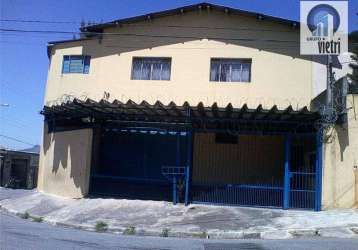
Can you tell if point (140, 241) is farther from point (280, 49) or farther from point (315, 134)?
point (280, 49)

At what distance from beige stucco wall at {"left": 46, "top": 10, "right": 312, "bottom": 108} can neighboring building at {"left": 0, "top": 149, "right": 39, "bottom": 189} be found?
16792 millimetres

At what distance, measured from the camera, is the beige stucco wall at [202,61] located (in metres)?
20.0

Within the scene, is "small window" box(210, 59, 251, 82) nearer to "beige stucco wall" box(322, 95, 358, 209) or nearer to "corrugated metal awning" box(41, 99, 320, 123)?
"corrugated metal awning" box(41, 99, 320, 123)

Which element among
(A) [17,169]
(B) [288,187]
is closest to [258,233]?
(B) [288,187]

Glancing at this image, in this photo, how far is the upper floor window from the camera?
2150 centimetres

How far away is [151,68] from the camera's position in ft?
68.2

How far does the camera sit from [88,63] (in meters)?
21.5

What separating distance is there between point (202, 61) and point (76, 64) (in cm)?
539

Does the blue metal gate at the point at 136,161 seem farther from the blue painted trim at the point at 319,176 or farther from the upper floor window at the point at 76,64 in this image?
the blue painted trim at the point at 319,176

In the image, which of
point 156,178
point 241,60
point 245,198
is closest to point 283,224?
point 245,198

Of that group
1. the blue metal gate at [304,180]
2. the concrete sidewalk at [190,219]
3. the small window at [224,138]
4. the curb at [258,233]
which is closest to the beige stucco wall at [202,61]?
the small window at [224,138]

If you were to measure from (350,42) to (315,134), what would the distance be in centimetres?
661

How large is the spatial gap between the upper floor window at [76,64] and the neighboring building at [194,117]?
46 millimetres

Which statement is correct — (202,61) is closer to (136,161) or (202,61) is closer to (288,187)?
(136,161)
